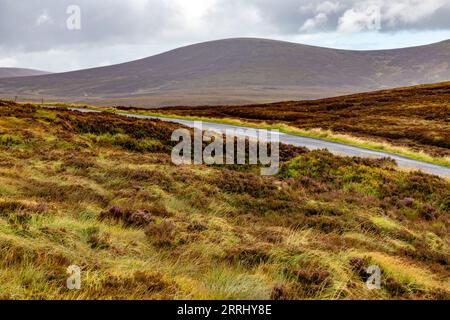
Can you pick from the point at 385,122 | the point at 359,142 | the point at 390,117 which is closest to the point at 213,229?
the point at 359,142

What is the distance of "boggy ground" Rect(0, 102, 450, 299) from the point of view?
559cm

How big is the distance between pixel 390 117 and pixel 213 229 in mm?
49048

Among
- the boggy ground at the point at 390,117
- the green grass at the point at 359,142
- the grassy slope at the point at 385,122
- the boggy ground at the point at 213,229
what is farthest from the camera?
the boggy ground at the point at 390,117

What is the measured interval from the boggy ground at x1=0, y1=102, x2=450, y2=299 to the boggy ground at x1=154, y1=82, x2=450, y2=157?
16942 mm

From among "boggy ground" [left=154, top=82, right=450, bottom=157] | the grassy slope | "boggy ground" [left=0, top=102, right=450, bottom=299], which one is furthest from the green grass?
"boggy ground" [left=0, top=102, right=450, bottom=299]

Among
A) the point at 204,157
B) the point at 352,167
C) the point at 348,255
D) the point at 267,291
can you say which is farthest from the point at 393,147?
the point at 267,291

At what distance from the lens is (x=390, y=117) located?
52.1 m

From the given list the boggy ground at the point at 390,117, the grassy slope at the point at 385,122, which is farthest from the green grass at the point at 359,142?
the boggy ground at the point at 390,117

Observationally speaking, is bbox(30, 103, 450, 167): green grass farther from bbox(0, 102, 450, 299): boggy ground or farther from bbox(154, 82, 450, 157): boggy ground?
bbox(0, 102, 450, 299): boggy ground

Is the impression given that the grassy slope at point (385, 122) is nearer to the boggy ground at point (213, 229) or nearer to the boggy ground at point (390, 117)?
the boggy ground at point (390, 117)

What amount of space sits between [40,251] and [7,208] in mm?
2601

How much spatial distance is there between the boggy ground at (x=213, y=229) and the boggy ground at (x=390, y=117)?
16.9 metres

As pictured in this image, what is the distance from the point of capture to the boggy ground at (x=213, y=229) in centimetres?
559
